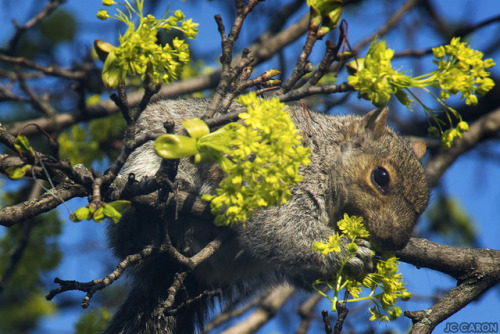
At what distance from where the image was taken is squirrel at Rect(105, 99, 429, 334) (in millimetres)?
2988

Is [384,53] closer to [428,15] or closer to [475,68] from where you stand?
[475,68]

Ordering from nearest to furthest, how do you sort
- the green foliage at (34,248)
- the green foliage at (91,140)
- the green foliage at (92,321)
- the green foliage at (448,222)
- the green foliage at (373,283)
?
the green foliage at (373,283) < the green foliage at (92,321) < the green foliage at (91,140) < the green foliage at (34,248) < the green foliage at (448,222)

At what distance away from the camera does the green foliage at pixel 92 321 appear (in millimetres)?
4102

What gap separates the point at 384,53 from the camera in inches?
71.4

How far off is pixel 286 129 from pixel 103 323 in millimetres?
3056

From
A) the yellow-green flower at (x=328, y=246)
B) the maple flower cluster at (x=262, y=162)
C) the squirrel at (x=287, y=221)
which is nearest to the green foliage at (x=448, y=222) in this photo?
the squirrel at (x=287, y=221)

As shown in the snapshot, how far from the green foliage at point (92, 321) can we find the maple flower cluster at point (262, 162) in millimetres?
2839

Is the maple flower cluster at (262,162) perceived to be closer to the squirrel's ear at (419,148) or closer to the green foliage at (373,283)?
the green foliage at (373,283)

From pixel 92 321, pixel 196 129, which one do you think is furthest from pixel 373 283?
pixel 92 321

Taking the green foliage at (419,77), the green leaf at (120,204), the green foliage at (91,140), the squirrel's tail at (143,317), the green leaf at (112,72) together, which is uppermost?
the green foliage at (91,140)

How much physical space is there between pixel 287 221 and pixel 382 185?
74cm

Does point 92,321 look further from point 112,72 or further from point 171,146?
point 171,146

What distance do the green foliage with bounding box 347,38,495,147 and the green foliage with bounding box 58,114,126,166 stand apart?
2784mm

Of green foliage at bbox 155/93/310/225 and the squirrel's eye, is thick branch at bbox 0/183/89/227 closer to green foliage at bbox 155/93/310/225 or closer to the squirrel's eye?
green foliage at bbox 155/93/310/225
